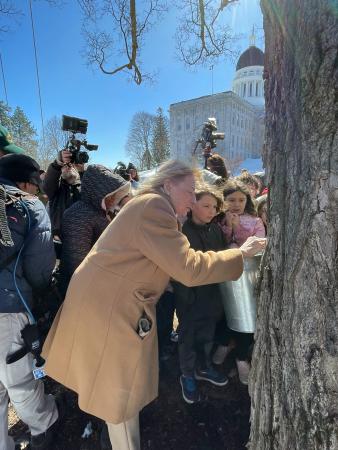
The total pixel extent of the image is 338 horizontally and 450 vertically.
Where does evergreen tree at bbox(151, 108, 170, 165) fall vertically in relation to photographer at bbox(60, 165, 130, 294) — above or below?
above

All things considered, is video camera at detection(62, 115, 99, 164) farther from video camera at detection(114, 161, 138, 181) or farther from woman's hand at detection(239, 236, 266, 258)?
woman's hand at detection(239, 236, 266, 258)

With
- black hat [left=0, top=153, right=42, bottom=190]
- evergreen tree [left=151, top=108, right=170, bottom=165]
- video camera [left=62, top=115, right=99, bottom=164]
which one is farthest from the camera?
evergreen tree [left=151, top=108, right=170, bottom=165]

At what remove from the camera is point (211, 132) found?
4887mm

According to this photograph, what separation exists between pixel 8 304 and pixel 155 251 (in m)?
1.00

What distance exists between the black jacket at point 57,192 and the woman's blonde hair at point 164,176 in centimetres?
149

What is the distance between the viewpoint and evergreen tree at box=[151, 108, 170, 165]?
133 ft

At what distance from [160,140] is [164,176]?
138 ft

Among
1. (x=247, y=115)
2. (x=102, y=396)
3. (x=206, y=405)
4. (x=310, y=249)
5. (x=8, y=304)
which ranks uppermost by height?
(x=247, y=115)

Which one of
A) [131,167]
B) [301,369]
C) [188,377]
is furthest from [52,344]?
[131,167]

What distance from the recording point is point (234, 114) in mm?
51781

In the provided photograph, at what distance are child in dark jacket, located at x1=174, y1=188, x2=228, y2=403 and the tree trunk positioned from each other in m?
1.08

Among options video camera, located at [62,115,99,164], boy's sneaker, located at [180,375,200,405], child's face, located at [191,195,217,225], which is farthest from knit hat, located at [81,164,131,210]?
boy's sneaker, located at [180,375,200,405]

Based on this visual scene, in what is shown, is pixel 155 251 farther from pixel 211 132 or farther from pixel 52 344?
pixel 211 132

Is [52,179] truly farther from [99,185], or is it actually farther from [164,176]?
[164,176]
